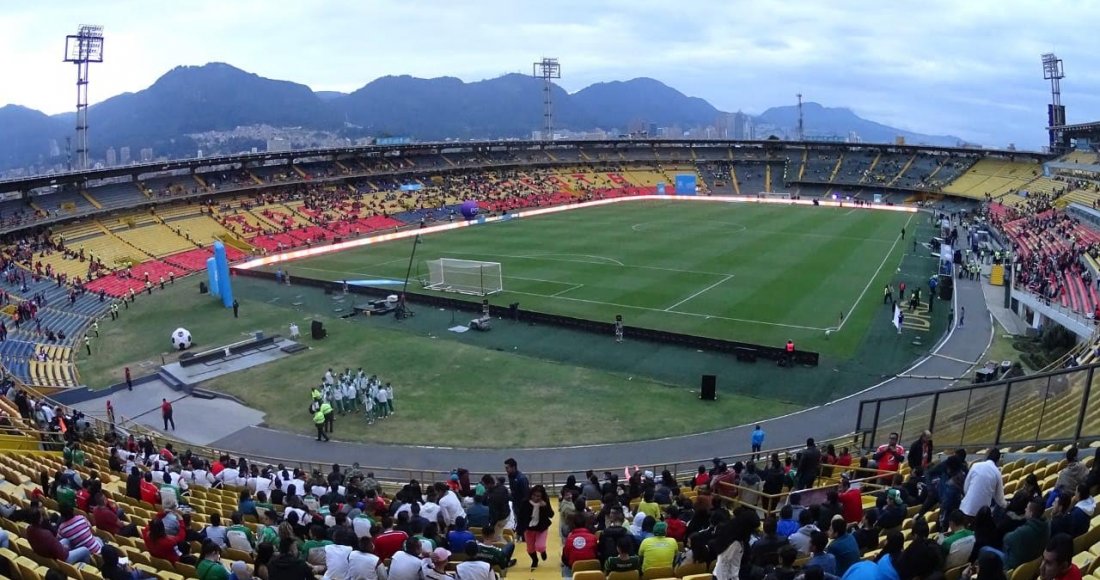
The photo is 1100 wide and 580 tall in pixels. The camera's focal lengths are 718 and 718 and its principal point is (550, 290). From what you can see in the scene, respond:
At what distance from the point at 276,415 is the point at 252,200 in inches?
2060

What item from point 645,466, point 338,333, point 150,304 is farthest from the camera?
point 150,304

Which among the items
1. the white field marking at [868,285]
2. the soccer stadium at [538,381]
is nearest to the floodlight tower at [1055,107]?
the soccer stadium at [538,381]

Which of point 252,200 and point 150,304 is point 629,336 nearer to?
point 150,304

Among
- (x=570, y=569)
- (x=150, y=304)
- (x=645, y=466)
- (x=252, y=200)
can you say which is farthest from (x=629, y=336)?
(x=252, y=200)

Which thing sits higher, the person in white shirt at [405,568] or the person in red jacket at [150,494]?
the person in white shirt at [405,568]

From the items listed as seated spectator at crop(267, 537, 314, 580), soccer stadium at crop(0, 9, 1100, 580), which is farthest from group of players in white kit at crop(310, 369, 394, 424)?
seated spectator at crop(267, 537, 314, 580)

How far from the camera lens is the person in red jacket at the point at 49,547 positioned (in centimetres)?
863

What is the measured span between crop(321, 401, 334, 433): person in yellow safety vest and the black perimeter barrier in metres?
13.4

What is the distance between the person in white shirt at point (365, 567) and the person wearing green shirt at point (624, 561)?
8.57 ft

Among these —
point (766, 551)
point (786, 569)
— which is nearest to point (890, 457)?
point (766, 551)

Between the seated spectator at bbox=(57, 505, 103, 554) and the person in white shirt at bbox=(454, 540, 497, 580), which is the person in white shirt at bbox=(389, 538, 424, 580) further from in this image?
the seated spectator at bbox=(57, 505, 103, 554)

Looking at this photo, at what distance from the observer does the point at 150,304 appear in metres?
43.4

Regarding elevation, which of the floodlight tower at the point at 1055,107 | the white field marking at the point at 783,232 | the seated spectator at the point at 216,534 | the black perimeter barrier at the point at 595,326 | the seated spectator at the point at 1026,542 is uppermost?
the floodlight tower at the point at 1055,107

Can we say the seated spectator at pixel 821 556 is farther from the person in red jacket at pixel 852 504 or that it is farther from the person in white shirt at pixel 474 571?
the person in white shirt at pixel 474 571
